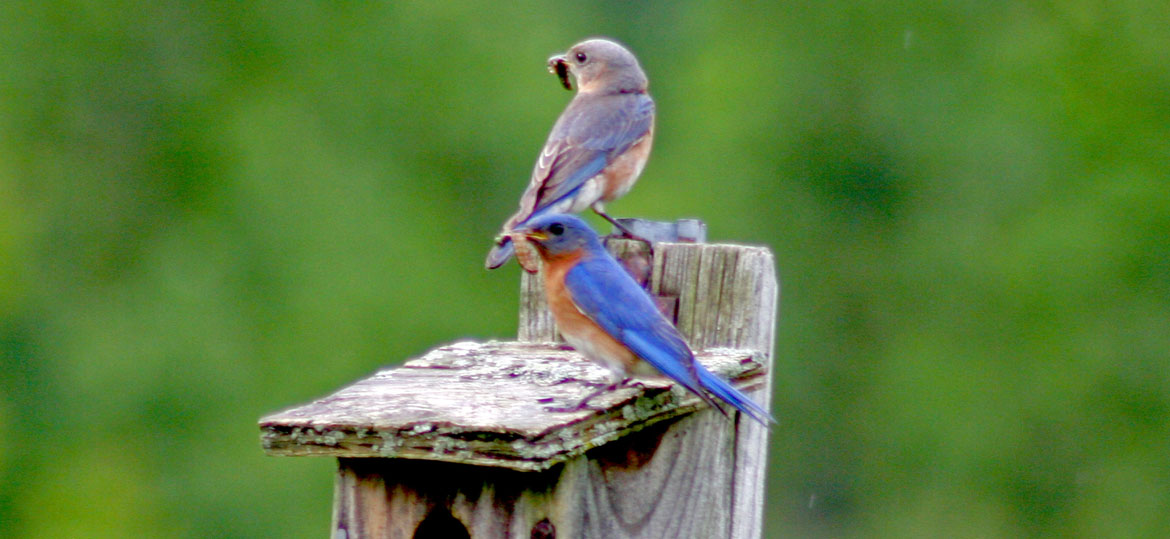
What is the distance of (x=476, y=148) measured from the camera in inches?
460

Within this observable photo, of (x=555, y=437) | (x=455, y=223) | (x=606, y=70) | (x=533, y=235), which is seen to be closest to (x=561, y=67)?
(x=606, y=70)

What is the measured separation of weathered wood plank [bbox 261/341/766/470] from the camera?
290 cm

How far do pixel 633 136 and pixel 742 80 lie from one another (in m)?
5.78

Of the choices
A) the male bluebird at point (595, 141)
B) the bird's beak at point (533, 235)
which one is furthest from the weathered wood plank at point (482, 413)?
the male bluebird at point (595, 141)

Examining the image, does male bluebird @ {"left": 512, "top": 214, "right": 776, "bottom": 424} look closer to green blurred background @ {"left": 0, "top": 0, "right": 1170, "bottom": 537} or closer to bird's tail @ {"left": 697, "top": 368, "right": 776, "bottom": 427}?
bird's tail @ {"left": 697, "top": 368, "right": 776, "bottom": 427}

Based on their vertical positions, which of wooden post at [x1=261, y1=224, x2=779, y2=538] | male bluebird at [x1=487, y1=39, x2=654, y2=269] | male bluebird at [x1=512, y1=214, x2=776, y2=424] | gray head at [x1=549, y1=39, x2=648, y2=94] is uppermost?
gray head at [x1=549, y1=39, x2=648, y2=94]

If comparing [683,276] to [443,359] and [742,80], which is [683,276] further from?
[742,80]

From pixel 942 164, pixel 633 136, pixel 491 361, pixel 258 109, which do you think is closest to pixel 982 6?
pixel 942 164

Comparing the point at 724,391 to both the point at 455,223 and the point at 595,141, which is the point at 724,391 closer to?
the point at 595,141

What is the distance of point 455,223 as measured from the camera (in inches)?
467

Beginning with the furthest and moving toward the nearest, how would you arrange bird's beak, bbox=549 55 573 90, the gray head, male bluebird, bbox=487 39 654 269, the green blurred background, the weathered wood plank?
the green blurred background → bird's beak, bbox=549 55 573 90 → the gray head → male bluebird, bbox=487 39 654 269 → the weathered wood plank

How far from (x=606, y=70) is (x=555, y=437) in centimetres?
411

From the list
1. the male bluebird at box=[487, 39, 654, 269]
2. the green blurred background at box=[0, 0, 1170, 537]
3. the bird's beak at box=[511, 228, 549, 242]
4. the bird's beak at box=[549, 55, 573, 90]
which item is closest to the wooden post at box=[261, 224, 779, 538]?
the bird's beak at box=[511, 228, 549, 242]

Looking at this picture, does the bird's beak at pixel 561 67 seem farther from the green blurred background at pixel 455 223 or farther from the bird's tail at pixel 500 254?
the green blurred background at pixel 455 223
